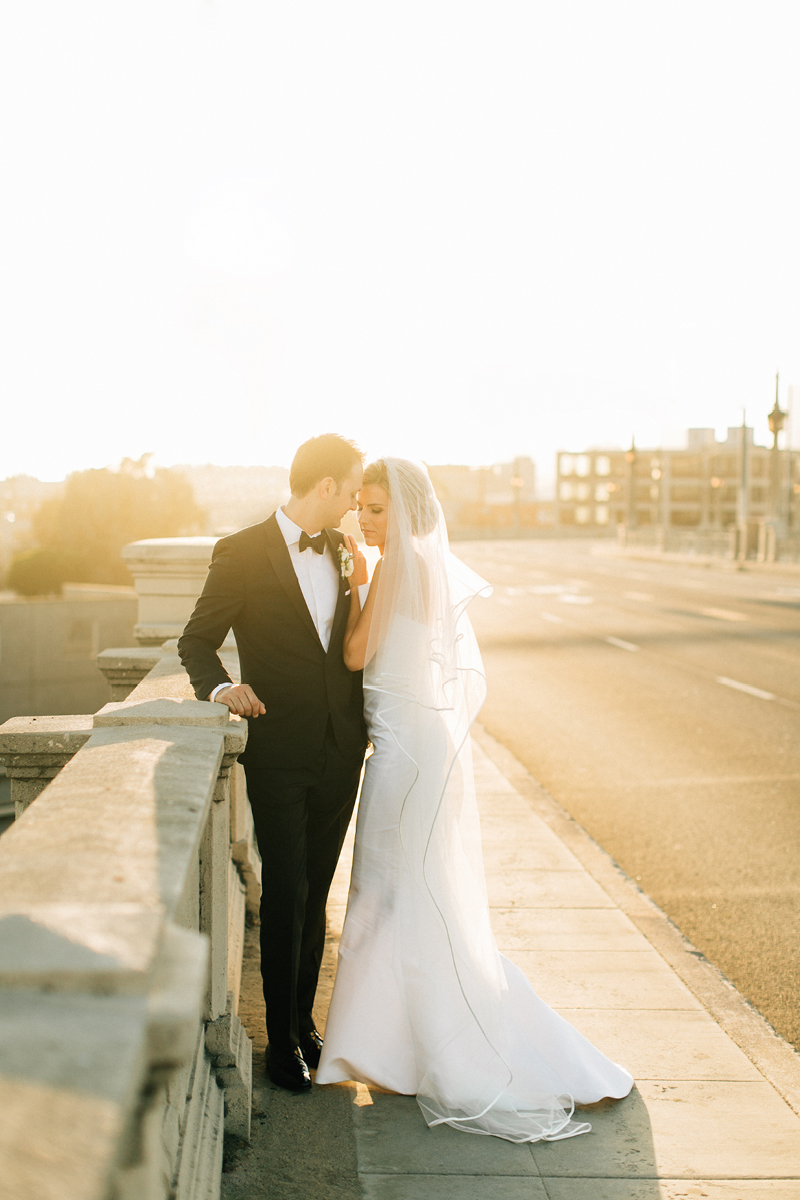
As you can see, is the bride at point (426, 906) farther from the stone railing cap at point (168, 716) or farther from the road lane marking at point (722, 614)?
the road lane marking at point (722, 614)

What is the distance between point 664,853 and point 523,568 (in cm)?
3939

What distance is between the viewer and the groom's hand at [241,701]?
3.09 m

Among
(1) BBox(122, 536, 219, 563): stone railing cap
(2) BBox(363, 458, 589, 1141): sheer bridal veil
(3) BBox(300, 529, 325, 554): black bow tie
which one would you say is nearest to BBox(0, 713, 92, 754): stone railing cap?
(3) BBox(300, 529, 325, 554): black bow tie

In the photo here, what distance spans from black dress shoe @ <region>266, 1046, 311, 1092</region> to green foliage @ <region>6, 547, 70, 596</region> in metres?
35.1

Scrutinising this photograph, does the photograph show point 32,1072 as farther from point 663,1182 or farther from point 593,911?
point 593,911

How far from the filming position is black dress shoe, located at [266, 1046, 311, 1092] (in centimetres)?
324

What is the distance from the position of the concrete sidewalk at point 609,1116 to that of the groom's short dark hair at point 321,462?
1998 millimetres

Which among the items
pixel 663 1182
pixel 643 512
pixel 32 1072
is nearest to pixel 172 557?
pixel 663 1182

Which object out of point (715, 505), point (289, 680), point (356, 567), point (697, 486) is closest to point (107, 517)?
point (356, 567)

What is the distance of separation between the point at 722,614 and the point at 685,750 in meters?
14.1

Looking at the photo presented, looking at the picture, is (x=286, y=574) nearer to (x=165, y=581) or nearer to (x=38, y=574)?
(x=165, y=581)

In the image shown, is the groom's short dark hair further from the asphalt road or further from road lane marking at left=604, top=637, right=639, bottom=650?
road lane marking at left=604, top=637, right=639, bottom=650

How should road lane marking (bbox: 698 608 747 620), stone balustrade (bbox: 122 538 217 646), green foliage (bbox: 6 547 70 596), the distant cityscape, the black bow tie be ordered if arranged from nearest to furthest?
1. the black bow tie
2. stone balustrade (bbox: 122 538 217 646)
3. road lane marking (bbox: 698 608 747 620)
4. green foliage (bbox: 6 547 70 596)
5. the distant cityscape

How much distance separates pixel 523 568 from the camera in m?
45.8
